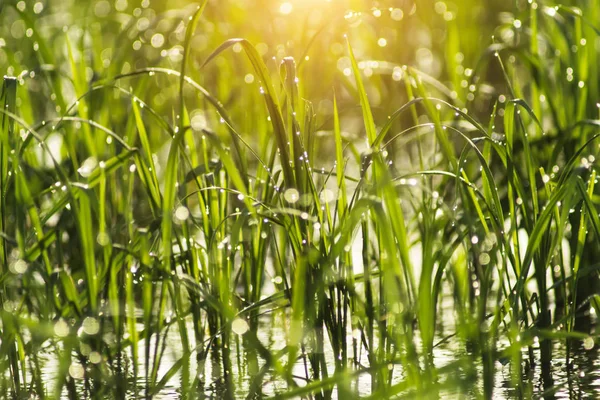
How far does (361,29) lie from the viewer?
3.15 metres

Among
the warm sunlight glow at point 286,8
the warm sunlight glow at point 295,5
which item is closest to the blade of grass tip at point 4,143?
the warm sunlight glow at point 295,5

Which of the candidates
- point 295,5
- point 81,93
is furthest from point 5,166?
point 295,5

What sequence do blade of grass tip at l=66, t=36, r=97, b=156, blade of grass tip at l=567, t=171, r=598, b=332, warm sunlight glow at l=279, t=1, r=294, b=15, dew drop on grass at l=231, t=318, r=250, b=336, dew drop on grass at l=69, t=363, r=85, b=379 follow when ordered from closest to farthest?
dew drop on grass at l=231, t=318, r=250, b=336
blade of grass tip at l=567, t=171, r=598, b=332
dew drop on grass at l=69, t=363, r=85, b=379
blade of grass tip at l=66, t=36, r=97, b=156
warm sunlight glow at l=279, t=1, r=294, b=15

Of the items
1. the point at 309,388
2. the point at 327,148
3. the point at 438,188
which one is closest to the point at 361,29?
the point at 327,148

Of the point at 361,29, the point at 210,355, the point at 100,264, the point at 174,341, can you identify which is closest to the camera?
the point at 100,264

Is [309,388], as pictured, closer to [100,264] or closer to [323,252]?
[323,252]

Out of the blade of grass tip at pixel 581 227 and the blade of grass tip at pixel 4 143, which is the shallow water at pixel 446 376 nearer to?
the blade of grass tip at pixel 581 227

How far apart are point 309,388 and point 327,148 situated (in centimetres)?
237

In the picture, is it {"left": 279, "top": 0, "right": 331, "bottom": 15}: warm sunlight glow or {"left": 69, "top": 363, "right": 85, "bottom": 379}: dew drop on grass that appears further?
{"left": 279, "top": 0, "right": 331, "bottom": 15}: warm sunlight glow

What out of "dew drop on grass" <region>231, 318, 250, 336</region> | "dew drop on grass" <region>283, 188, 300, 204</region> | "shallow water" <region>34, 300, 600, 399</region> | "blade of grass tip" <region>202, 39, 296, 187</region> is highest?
"blade of grass tip" <region>202, 39, 296, 187</region>

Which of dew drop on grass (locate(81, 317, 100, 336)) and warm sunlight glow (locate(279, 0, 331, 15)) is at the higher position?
warm sunlight glow (locate(279, 0, 331, 15))

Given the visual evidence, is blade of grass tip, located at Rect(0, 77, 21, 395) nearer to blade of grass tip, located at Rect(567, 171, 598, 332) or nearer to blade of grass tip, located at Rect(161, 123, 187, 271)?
blade of grass tip, located at Rect(161, 123, 187, 271)

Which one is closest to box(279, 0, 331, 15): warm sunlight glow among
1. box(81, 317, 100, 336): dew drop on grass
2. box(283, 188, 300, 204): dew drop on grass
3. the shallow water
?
the shallow water

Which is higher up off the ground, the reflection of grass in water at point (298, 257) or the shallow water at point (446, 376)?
the reflection of grass in water at point (298, 257)
